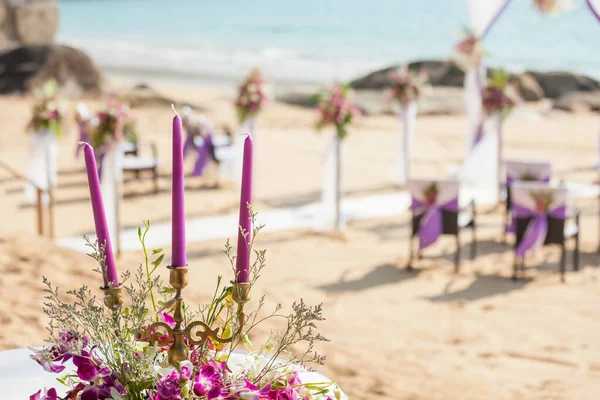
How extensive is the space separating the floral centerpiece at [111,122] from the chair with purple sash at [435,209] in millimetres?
3213

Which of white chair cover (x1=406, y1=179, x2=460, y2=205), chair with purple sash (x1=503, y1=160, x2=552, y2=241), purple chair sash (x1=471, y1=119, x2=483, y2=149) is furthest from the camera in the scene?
purple chair sash (x1=471, y1=119, x2=483, y2=149)

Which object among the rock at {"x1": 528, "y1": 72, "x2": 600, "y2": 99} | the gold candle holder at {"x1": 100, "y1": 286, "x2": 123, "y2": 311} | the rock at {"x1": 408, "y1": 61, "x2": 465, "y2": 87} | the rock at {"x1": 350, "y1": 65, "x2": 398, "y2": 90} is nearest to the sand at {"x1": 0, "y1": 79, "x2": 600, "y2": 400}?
the gold candle holder at {"x1": 100, "y1": 286, "x2": 123, "y2": 311}

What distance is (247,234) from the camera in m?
1.68

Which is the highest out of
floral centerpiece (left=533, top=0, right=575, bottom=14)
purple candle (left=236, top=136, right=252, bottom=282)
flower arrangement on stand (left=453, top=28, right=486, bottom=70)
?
floral centerpiece (left=533, top=0, right=575, bottom=14)

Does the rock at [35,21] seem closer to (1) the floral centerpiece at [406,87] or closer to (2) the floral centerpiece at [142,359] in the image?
(1) the floral centerpiece at [406,87]

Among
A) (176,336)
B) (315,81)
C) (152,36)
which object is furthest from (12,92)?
(152,36)

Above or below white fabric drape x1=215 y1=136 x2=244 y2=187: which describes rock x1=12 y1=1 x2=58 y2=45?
above

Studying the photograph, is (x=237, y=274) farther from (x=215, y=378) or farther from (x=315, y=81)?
Answer: (x=315, y=81)

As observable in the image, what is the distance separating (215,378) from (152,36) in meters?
70.3

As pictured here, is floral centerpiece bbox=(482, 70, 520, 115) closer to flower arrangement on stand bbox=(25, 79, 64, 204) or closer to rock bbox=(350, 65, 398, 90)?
flower arrangement on stand bbox=(25, 79, 64, 204)

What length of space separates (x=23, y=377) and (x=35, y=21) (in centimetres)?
2819

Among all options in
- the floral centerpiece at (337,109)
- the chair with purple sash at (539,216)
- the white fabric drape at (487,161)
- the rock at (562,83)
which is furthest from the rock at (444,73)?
the chair with purple sash at (539,216)

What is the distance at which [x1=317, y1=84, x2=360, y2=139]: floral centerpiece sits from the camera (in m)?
9.88

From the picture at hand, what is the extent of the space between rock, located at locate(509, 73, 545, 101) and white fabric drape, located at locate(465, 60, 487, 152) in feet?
50.5
